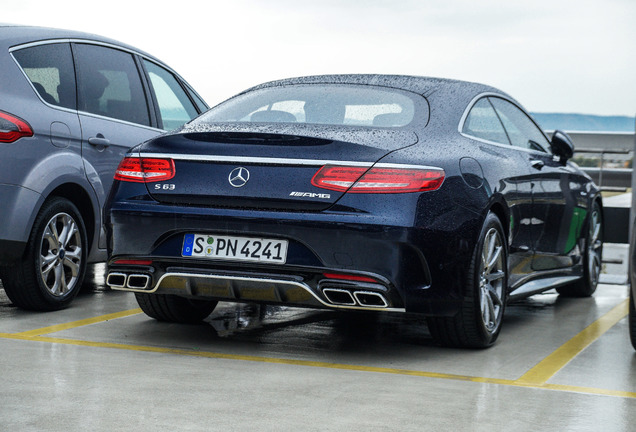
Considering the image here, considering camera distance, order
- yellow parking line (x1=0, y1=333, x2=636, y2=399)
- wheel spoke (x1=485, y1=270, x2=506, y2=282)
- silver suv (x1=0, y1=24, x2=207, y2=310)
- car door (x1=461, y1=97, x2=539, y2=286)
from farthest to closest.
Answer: silver suv (x1=0, y1=24, x2=207, y2=310)
car door (x1=461, y1=97, x2=539, y2=286)
wheel spoke (x1=485, y1=270, x2=506, y2=282)
yellow parking line (x1=0, y1=333, x2=636, y2=399)

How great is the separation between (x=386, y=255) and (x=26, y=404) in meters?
1.81

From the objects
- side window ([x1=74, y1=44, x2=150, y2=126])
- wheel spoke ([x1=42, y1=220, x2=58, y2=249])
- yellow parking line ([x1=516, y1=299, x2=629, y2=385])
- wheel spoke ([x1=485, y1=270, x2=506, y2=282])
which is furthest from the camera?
side window ([x1=74, y1=44, x2=150, y2=126])

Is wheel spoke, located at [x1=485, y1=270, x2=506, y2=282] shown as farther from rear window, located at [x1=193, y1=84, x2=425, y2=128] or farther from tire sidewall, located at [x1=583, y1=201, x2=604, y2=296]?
tire sidewall, located at [x1=583, y1=201, x2=604, y2=296]

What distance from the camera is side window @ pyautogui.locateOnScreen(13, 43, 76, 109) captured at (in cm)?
646

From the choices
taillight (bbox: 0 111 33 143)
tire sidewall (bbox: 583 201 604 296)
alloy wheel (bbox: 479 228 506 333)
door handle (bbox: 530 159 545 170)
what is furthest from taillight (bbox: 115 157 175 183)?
tire sidewall (bbox: 583 201 604 296)

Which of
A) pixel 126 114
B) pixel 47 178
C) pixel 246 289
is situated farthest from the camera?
pixel 126 114

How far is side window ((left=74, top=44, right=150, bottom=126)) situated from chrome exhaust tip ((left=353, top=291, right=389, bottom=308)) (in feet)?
9.03

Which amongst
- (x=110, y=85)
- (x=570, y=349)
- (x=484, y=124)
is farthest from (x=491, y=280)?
(x=110, y=85)

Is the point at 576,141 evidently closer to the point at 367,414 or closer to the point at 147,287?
the point at 147,287

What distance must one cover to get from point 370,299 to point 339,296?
15cm

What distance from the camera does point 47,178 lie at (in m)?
6.33

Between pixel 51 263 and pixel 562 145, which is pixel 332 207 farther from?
pixel 562 145

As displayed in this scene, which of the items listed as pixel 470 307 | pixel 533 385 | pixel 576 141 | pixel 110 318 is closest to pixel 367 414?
pixel 533 385

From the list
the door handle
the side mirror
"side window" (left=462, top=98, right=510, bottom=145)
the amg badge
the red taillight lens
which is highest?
"side window" (left=462, top=98, right=510, bottom=145)
